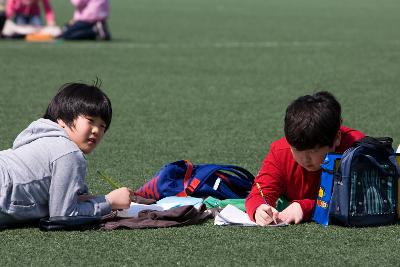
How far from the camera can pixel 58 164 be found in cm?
500

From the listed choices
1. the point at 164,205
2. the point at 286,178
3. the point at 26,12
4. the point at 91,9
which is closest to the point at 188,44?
the point at 91,9

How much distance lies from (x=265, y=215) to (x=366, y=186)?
55 centimetres

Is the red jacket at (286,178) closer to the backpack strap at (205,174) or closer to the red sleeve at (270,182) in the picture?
the red sleeve at (270,182)

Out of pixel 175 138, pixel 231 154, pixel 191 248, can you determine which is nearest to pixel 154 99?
pixel 175 138

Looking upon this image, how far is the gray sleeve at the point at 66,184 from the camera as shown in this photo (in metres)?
5.00

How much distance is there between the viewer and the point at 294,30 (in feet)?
63.8

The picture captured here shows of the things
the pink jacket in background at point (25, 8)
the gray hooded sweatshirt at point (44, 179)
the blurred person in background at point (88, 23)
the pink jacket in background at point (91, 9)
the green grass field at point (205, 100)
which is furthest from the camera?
the pink jacket in background at point (25, 8)

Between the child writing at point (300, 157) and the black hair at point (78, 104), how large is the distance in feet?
3.09

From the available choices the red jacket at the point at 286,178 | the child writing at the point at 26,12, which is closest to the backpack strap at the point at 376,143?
the red jacket at the point at 286,178

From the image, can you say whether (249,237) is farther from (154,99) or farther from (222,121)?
(154,99)

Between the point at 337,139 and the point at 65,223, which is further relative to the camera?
the point at 337,139

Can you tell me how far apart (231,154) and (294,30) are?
1231cm

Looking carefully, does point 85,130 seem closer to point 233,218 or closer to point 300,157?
point 233,218

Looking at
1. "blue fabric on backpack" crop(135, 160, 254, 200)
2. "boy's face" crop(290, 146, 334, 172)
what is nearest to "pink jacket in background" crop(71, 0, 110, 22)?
"blue fabric on backpack" crop(135, 160, 254, 200)
